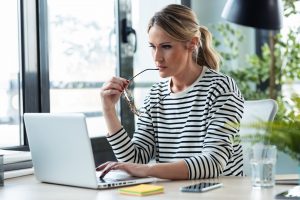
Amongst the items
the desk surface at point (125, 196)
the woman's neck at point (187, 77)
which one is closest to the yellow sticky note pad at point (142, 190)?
the desk surface at point (125, 196)

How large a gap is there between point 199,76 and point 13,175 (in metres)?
→ 0.79

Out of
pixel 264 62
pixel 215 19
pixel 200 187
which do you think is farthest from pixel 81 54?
pixel 200 187

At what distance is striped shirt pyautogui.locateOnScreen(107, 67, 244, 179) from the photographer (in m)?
2.11

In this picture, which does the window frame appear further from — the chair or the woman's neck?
the chair

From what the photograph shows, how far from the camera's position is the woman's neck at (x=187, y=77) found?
7.88ft

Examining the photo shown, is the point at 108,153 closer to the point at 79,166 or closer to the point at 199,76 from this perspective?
the point at 199,76

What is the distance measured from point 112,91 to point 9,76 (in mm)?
647

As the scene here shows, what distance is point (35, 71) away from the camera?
111 inches

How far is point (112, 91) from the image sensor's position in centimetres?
230

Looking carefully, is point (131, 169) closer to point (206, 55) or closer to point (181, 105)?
point (181, 105)

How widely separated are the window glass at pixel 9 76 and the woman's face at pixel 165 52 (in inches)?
28.6

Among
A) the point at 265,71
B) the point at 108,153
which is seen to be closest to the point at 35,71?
the point at 108,153

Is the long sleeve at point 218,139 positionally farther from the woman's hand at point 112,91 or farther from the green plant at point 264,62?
the green plant at point 264,62

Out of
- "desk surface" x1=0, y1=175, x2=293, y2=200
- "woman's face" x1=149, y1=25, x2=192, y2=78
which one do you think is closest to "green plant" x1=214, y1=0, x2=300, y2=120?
"woman's face" x1=149, y1=25, x2=192, y2=78
